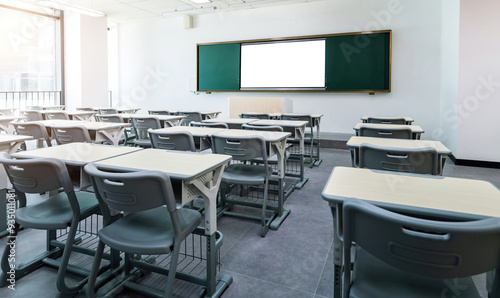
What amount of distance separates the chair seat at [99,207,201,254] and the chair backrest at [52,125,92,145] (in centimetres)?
185

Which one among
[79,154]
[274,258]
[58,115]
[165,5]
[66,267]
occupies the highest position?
[165,5]

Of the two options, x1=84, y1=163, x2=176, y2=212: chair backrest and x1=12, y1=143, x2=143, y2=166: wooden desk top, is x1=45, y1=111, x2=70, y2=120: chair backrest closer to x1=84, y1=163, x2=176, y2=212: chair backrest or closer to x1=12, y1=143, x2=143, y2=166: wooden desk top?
x1=12, y1=143, x2=143, y2=166: wooden desk top

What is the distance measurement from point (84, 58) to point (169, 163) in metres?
7.81

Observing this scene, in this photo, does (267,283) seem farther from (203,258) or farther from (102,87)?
(102,87)

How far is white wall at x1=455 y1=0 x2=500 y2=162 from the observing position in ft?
15.0

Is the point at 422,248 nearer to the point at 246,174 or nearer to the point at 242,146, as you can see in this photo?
the point at 242,146

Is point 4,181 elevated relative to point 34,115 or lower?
lower

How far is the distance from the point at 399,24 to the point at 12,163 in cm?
699

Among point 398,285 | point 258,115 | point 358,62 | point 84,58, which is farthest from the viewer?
point 84,58

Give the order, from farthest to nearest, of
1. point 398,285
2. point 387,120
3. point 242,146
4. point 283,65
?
point 283,65, point 387,120, point 242,146, point 398,285

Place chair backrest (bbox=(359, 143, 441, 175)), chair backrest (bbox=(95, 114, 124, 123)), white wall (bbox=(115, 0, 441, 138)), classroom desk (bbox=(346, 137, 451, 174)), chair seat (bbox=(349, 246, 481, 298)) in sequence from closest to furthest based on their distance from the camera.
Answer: chair seat (bbox=(349, 246, 481, 298)) → chair backrest (bbox=(359, 143, 441, 175)) → classroom desk (bbox=(346, 137, 451, 174)) → chair backrest (bbox=(95, 114, 124, 123)) → white wall (bbox=(115, 0, 441, 138))

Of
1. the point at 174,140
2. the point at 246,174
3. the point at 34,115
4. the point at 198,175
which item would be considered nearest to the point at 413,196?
the point at 198,175

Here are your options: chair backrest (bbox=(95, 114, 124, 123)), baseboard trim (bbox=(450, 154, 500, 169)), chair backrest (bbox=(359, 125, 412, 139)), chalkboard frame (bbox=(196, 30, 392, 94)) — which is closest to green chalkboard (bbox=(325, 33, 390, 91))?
chalkboard frame (bbox=(196, 30, 392, 94))

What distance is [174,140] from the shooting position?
110 inches
